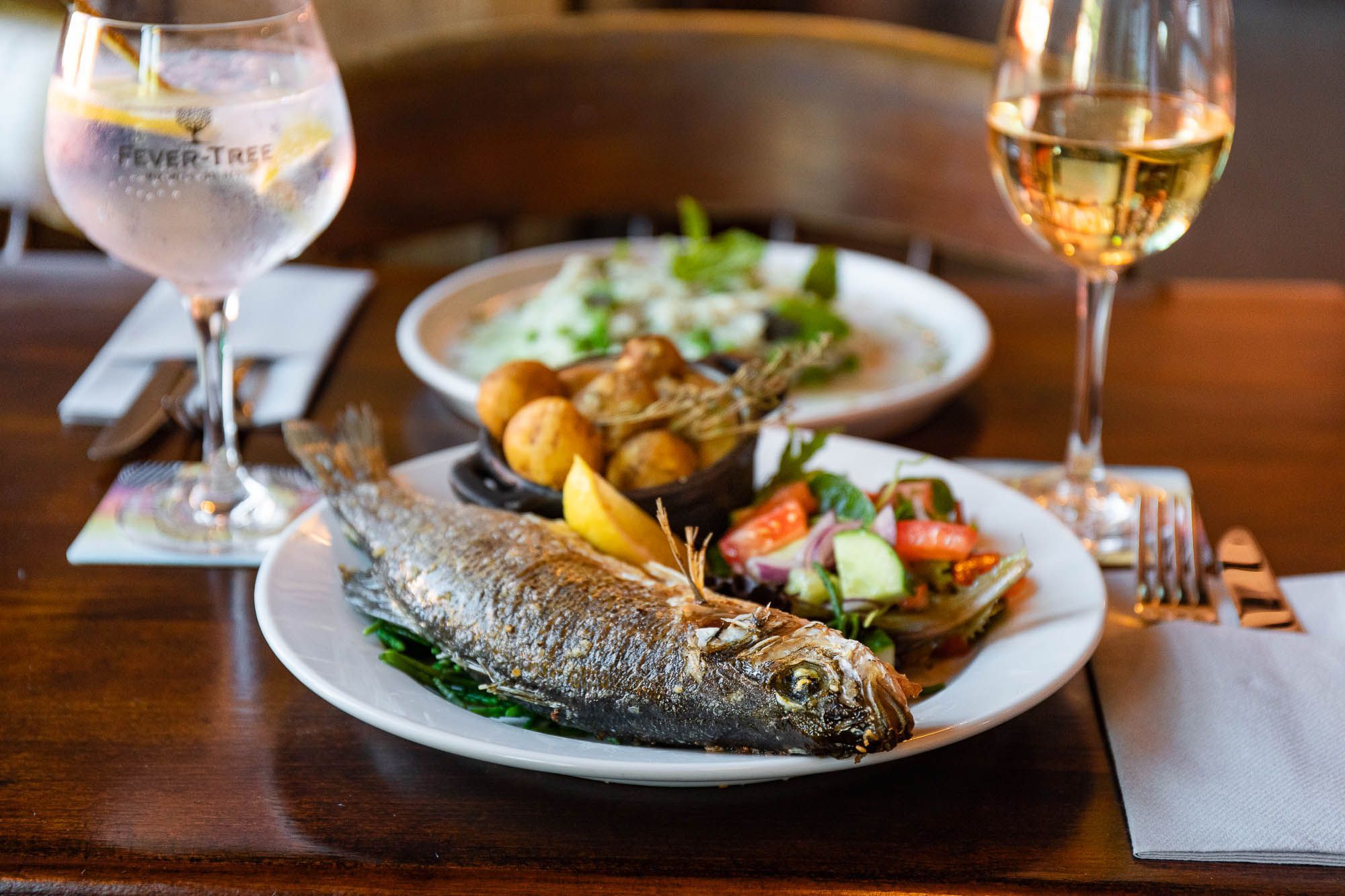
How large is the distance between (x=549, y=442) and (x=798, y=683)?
371 millimetres

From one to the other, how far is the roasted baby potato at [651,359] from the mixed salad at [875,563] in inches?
5.9

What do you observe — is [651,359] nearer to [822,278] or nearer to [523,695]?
[523,695]

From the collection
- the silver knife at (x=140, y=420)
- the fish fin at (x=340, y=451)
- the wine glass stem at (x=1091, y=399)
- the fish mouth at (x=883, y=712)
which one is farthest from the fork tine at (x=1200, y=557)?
the silver knife at (x=140, y=420)

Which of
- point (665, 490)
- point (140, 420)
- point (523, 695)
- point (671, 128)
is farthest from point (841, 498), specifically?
point (671, 128)

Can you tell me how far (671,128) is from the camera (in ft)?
8.57

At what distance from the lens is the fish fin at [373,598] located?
962mm

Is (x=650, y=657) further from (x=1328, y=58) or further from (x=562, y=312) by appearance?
(x=1328, y=58)

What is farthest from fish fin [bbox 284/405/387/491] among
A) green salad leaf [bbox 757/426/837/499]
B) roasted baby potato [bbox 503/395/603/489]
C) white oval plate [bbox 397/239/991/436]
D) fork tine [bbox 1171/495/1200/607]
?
fork tine [bbox 1171/495/1200/607]

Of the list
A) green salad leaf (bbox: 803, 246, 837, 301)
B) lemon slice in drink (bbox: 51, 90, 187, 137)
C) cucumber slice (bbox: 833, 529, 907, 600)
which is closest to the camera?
cucumber slice (bbox: 833, 529, 907, 600)

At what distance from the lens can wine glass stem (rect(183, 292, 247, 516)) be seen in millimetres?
1251

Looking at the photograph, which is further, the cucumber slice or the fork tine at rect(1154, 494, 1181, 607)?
the fork tine at rect(1154, 494, 1181, 607)

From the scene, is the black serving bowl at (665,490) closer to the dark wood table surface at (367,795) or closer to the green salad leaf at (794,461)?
the green salad leaf at (794,461)

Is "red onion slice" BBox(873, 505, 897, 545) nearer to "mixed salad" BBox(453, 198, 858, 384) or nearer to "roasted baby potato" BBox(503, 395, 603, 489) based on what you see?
"roasted baby potato" BBox(503, 395, 603, 489)

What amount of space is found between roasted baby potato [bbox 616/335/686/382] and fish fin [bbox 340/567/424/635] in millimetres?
313
